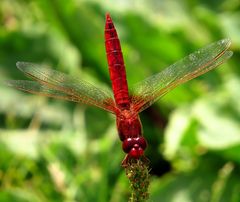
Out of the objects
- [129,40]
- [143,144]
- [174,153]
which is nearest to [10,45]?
[129,40]

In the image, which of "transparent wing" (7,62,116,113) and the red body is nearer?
the red body

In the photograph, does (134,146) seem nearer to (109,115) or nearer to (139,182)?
(139,182)

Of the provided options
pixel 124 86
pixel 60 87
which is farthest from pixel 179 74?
pixel 60 87

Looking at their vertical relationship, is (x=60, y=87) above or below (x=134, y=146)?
above

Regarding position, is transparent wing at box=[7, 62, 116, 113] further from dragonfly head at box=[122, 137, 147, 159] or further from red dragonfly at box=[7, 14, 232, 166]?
dragonfly head at box=[122, 137, 147, 159]

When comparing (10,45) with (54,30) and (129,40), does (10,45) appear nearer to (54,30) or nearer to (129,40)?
(54,30)

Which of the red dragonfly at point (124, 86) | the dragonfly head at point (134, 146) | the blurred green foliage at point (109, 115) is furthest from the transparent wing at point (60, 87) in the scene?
the blurred green foliage at point (109, 115)

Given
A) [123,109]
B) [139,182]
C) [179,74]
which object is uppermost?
[179,74]

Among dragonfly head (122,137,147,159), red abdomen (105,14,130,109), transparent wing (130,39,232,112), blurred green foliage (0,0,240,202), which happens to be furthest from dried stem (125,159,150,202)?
blurred green foliage (0,0,240,202)

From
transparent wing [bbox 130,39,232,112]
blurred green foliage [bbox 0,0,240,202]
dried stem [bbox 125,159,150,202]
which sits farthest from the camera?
blurred green foliage [bbox 0,0,240,202]

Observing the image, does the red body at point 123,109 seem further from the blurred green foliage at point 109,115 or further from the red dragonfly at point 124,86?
the blurred green foliage at point 109,115
